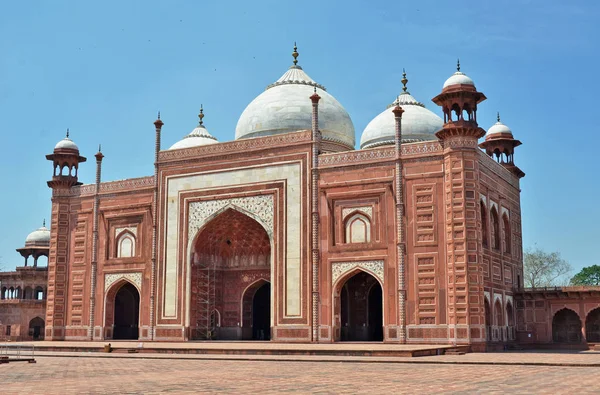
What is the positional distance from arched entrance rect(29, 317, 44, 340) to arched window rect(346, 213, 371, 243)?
13.8 metres

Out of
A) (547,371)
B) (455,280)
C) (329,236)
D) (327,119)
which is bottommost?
(547,371)

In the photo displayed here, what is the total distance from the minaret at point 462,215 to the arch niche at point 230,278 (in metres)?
6.19

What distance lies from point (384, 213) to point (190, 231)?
6081mm

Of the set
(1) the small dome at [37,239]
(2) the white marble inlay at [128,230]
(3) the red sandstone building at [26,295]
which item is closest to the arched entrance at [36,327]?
(3) the red sandstone building at [26,295]

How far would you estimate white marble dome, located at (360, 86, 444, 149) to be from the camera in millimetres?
22469

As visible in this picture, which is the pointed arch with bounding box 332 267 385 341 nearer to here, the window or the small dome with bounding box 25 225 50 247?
the window

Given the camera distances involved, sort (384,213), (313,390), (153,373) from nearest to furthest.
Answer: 1. (313,390)
2. (153,373)
3. (384,213)

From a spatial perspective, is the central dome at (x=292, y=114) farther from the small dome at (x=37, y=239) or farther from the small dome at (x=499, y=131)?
the small dome at (x=37, y=239)

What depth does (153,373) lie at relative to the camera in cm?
973

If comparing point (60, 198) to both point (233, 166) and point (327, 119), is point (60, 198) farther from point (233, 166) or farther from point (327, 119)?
point (327, 119)

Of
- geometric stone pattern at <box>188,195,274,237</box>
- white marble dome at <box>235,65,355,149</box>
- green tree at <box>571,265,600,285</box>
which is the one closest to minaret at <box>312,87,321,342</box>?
geometric stone pattern at <box>188,195,274,237</box>

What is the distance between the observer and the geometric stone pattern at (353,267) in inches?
740

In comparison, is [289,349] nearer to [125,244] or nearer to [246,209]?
[246,209]

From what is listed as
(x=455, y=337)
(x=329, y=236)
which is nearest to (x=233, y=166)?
(x=329, y=236)
